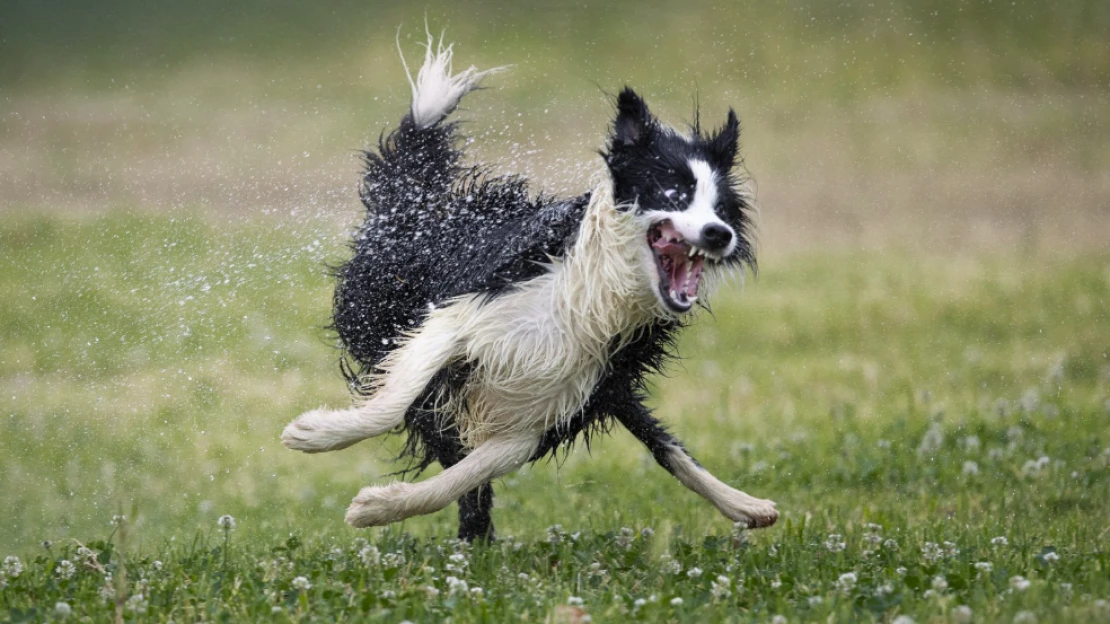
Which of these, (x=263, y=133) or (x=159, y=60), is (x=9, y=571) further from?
(x=263, y=133)

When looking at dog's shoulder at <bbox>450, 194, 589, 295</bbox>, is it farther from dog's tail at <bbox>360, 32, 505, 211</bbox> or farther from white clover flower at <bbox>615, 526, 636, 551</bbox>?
white clover flower at <bbox>615, 526, 636, 551</bbox>

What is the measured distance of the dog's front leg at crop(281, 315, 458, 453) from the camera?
4281 millimetres

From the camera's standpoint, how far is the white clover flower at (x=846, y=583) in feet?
12.6

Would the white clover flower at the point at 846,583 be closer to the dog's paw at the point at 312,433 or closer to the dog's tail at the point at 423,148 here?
the dog's paw at the point at 312,433

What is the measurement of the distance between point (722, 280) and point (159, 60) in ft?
22.1

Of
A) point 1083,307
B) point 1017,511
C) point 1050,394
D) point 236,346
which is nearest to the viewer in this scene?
point 1017,511

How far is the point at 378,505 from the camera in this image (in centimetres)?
A: 426

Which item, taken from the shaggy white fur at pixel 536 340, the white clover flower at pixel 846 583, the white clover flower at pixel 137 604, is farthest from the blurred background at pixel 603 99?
the white clover flower at pixel 846 583

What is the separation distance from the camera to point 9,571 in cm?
420

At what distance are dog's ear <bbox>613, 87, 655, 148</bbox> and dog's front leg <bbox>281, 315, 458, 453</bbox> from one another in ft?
2.64

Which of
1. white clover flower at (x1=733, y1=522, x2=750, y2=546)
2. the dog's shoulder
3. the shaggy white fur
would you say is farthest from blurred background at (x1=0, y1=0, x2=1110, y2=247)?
white clover flower at (x1=733, y1=522, x2=750, y2=546)

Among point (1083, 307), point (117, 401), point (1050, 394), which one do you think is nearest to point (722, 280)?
point (1050, 394)

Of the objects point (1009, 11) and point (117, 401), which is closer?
point (117, 401)

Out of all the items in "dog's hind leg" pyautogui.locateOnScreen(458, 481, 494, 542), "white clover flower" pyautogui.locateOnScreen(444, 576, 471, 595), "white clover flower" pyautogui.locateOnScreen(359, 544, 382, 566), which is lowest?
"white clover flower" pyautogui.locateOnScreen(444, 576, 471, 595)
